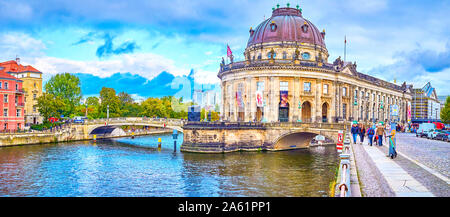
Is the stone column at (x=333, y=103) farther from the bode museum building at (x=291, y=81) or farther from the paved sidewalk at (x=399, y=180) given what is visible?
the paved sidewalk at (x=399, y=180)

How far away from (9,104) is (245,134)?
41973 millimetres

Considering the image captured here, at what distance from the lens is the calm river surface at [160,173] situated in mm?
28234

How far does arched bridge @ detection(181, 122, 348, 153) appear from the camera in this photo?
5103 cm

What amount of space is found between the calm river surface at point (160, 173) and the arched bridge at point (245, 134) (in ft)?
8.04

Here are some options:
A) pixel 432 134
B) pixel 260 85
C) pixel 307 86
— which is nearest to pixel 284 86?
pixel 260 85

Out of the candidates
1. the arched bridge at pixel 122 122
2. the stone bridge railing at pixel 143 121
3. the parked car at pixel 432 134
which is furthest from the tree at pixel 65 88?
the parked car at pixel 432 134

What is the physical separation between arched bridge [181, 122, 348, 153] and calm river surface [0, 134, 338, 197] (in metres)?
2.45

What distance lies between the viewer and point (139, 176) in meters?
34.2

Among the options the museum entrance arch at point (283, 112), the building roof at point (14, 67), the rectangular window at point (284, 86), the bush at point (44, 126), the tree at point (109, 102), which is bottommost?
the bush at point (44, 126)

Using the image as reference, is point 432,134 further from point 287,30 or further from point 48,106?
point 48,106

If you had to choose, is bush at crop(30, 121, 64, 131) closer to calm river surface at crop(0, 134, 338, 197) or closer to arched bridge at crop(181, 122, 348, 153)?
calm river surface at crop(0, 134, 338, 197)

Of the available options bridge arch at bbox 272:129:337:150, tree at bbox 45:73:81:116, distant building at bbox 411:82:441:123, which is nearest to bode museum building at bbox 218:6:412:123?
bridge arch at bbox 272:129:337:150
